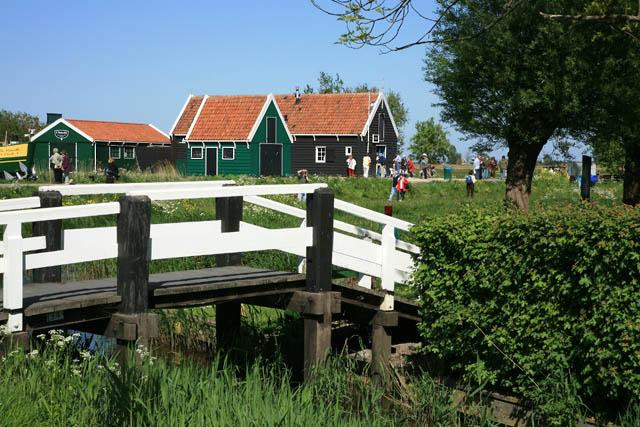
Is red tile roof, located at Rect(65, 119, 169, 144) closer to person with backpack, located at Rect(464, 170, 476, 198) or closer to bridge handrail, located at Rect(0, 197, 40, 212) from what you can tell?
person with backpack, located at Rect(464, 170, 476, 198)

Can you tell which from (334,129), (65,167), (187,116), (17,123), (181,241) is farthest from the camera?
(17,123)

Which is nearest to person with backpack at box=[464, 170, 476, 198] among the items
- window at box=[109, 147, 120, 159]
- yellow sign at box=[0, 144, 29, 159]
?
yellow sign at box=[0, 144, 29, 159]

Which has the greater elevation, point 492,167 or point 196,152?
point 196,152

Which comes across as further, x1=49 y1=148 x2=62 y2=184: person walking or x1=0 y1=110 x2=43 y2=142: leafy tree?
x1=0 y1=110 x2=43 y2=142: leafy tree

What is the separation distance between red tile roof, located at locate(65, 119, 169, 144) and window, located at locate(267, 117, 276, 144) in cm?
922

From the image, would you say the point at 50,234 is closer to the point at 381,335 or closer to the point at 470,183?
the point at 381,335

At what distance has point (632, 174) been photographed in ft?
79.2

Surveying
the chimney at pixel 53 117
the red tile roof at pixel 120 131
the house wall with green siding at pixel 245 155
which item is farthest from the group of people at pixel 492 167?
the chimney at pixel 53 117

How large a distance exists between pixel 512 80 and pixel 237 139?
135 ft

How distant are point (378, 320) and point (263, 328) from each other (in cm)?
206

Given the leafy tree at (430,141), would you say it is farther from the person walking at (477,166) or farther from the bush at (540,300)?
the bush at (540,300)

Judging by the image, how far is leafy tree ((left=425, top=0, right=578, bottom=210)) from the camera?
1927 cm

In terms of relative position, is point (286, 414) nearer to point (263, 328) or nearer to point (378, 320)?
point (378, 320)

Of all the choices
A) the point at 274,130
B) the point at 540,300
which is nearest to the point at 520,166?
the point at 540,300
